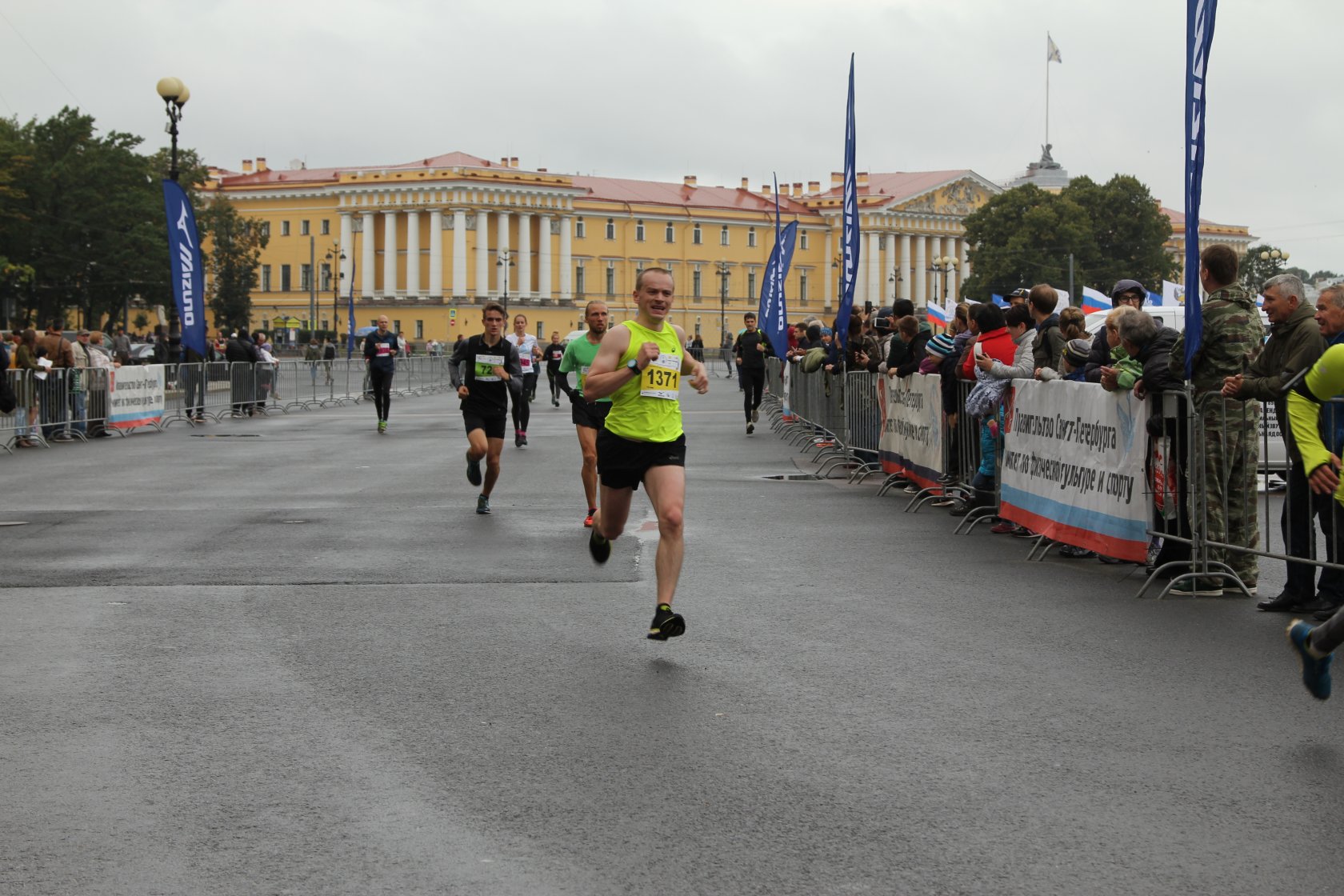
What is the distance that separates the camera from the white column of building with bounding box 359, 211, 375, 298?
14738 cm

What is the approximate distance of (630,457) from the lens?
8898 millimetres

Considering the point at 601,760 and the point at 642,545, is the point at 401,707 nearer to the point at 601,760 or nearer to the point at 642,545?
the point at 601,760

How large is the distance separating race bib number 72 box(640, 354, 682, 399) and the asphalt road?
50.3 inches

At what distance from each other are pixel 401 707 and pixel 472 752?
0.88 meters

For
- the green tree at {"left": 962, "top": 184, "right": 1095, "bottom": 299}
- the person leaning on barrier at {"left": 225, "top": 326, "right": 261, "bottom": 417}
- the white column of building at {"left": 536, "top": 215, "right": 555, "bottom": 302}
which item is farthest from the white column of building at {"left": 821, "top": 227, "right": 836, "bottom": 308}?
the person leaning on barrier at {"left": 225, "top": 326, "right": 261, "bottom": 417}

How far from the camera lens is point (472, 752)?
6195 mm

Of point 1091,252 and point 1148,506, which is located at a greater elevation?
point 1091,252

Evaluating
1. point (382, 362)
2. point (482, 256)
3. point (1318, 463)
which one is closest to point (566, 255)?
point (482, 256)

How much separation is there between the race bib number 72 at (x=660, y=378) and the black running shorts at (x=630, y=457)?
0.25m

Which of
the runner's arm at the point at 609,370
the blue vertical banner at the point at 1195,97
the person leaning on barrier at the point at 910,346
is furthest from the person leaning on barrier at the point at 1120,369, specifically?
the person leaning on barrier at the point at 910,346

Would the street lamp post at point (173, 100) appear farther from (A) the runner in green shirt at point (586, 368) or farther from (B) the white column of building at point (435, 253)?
(B) the white column of building at point (435, 253)

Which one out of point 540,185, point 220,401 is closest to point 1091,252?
point 540,185

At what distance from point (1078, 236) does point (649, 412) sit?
106 m

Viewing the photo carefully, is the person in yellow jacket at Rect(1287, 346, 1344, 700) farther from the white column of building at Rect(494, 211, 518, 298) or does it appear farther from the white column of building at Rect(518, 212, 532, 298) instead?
the white column of building at Rect(518, 212, 532, 298)
